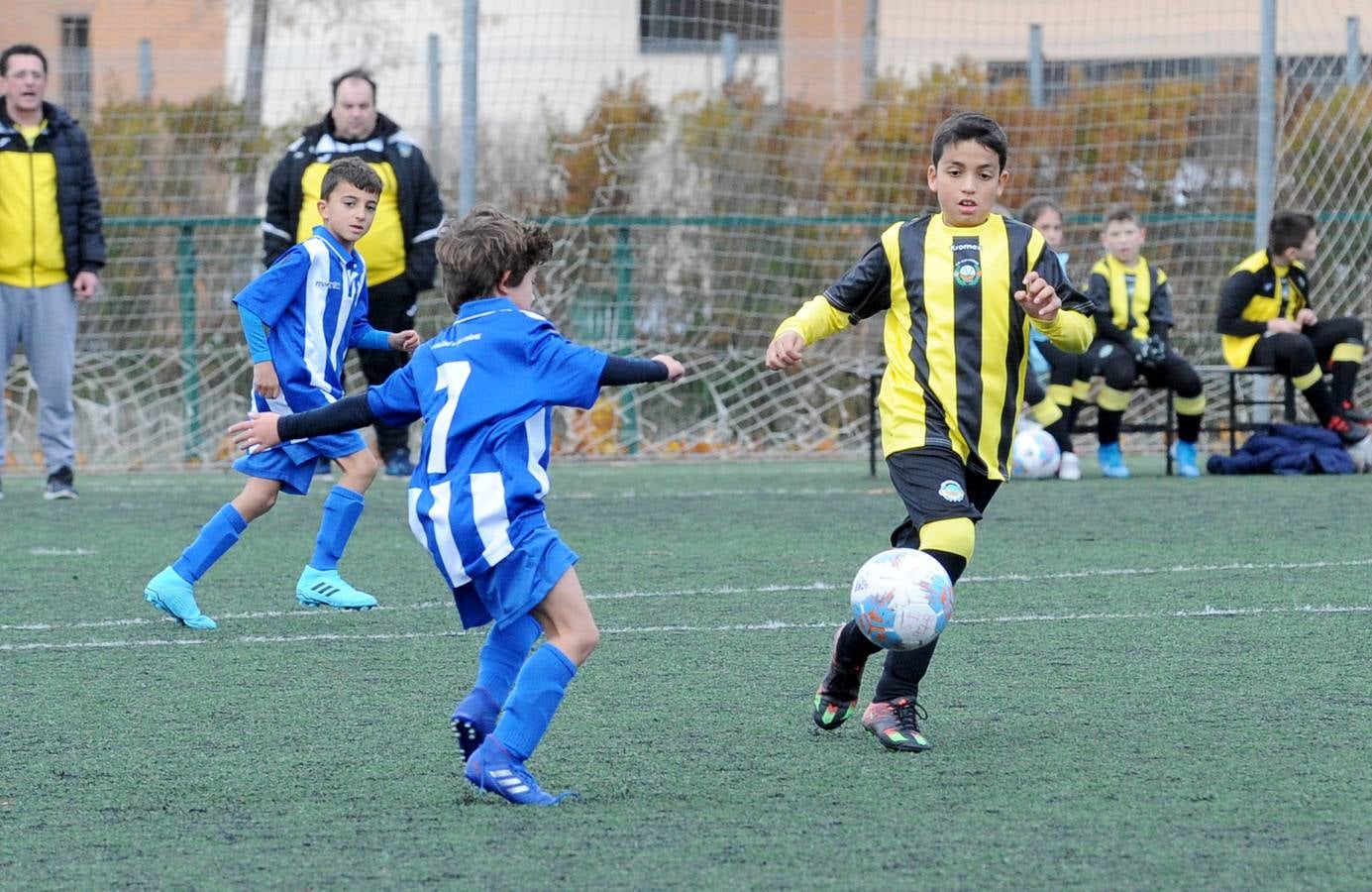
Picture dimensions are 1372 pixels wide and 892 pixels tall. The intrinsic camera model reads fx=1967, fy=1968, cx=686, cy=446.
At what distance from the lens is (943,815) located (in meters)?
3.41

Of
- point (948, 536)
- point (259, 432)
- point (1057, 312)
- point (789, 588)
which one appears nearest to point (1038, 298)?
point (1057, 312)

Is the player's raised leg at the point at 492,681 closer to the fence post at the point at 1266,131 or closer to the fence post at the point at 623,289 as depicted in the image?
the fence post at the point at 623,289

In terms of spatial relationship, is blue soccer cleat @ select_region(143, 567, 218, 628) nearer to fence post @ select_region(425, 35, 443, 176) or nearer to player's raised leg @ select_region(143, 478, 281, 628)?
player's raised leg @ select_region(143, 478, 281, 628)

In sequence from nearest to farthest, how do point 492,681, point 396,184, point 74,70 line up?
point 492,681 < point 396,184 < point 74,70

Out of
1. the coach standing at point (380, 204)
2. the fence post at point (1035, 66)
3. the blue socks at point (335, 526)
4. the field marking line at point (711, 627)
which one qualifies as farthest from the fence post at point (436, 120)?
the field marking line at point (711, 627)

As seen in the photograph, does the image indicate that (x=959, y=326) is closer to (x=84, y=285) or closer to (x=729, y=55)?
(x=84, y=285)

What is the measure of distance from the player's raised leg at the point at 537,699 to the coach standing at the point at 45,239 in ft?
21.3

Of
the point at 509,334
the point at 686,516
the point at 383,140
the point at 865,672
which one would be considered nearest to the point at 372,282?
the point at 383,140

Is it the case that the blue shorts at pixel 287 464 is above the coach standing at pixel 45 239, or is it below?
below

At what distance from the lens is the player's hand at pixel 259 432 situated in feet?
12.5

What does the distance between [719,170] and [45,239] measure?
16.0 feet

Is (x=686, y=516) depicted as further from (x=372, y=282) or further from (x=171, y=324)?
(x=171, y=324)

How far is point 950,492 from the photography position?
4.23m

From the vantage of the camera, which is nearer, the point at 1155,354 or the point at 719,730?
the point at 719,730
